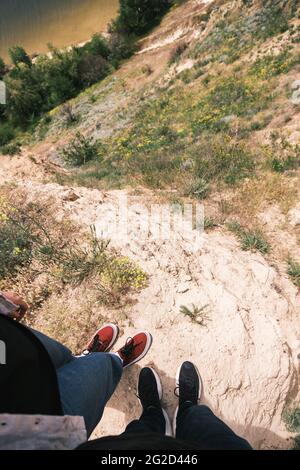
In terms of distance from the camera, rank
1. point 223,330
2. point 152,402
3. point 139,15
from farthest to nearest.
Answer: point 139,15
point 223,330
point 152,402

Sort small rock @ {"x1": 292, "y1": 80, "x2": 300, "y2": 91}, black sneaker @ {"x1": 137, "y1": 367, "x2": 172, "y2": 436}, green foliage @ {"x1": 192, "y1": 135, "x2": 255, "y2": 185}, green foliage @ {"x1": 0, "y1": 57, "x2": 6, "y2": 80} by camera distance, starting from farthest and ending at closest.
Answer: green foliage @ {"x1": 0, "y1": 57, "x2": 6, "y2": 80} → small rock @ {"x1": 292, "y1": 80, "x2": 300, "y2": 91} → green foliage @ {"x1": 192, "y1": 135, "x2": 255, "y2": 185} → black sneaker @ {"x1": 137, "y1": 367, "x2": 172, "y2": 436}

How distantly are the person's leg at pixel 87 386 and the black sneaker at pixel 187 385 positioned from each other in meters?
0.85

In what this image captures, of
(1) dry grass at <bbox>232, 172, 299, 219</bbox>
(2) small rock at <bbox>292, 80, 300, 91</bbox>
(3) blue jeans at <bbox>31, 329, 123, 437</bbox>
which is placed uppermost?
(2) small rock at <bbox>292, 80, 300, 91</bbox>

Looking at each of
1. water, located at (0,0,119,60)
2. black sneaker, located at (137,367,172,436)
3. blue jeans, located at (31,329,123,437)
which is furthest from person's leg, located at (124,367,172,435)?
water, located at (0,0,119,60)

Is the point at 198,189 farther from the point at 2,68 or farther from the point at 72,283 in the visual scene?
the point at 2,68

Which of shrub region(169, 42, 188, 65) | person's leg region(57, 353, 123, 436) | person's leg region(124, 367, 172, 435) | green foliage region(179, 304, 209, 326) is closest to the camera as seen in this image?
person's leg region(57, 353, 123, 436)

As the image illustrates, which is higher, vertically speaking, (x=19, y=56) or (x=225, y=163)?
(x=19, y=56)

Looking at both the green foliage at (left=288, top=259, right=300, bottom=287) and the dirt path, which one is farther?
the green foliage at (left=288, top=259, right=300, bottom=287)

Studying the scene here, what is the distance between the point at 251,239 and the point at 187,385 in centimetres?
210

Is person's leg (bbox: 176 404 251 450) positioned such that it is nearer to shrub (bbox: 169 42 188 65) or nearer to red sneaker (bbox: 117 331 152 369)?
red sneaker (bbox: 117 331 152 369)

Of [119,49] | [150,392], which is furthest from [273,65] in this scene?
[119,49]

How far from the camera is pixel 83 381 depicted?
1.64m

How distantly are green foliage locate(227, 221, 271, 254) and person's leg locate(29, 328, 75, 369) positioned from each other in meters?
2.74

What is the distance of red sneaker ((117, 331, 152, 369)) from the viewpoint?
2.68m
